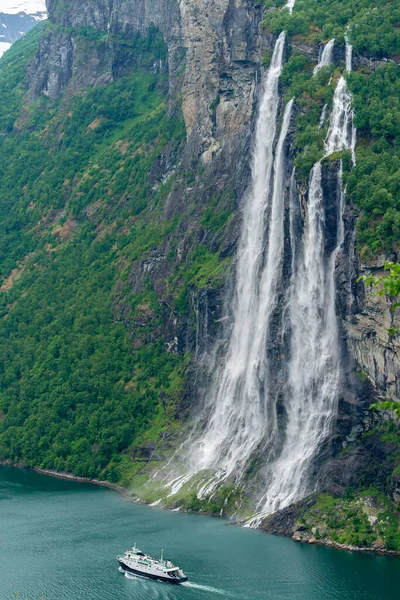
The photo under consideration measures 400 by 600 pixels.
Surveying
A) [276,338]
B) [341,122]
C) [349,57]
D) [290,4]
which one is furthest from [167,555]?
[290,4]

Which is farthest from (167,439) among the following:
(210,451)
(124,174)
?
(124,174)

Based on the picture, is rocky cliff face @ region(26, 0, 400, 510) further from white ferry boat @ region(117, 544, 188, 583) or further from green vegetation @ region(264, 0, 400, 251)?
white ferry boat @ region(117, 544, 188, 583)

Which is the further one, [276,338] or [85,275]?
[85,275]

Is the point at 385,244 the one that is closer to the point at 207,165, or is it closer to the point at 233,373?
the point at 233,373

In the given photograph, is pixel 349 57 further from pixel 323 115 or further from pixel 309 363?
pixel 309 363

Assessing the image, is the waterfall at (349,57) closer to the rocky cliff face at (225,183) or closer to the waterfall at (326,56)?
the waterfall at (326,56)
